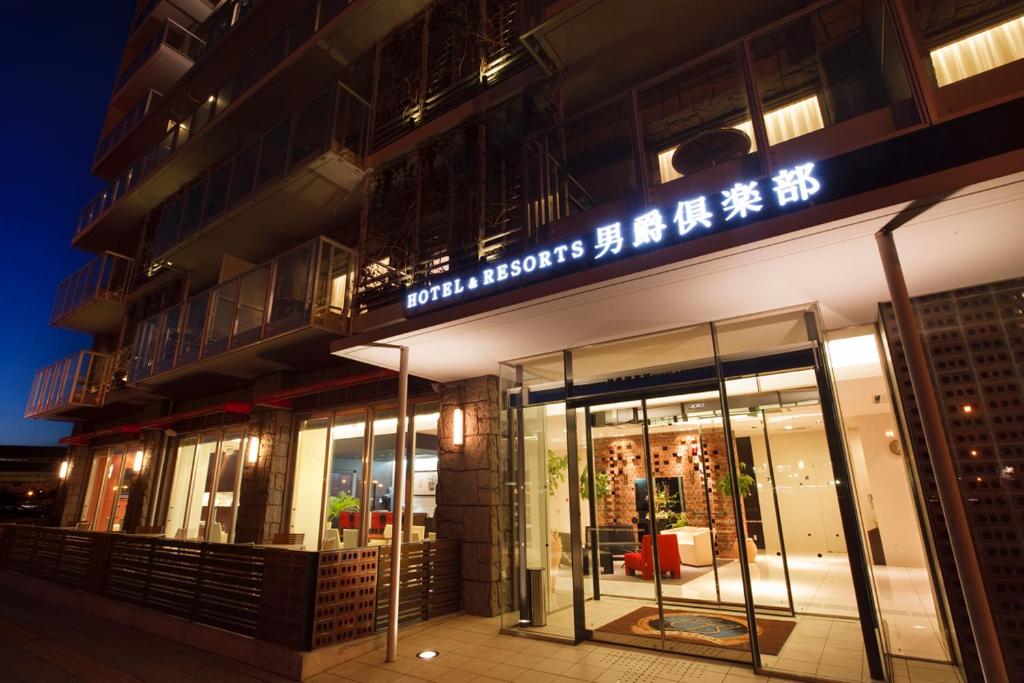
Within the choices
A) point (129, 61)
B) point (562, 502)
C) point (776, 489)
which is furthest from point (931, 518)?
point (129, 61)

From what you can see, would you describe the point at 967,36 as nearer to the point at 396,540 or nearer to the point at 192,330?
the point at 396,540

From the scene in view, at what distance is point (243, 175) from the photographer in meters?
10.2

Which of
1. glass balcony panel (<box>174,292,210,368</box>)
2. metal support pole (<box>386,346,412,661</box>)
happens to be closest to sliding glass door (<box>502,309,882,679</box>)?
metal support pole (<box>386,346,412,661</box>)

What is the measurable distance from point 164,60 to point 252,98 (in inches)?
354

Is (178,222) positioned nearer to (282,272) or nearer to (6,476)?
(282,272)

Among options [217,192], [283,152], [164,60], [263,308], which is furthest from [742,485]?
[164,60]

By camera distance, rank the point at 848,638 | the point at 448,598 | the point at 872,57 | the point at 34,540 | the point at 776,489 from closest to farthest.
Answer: the point at 872,57
the point at 848,638
the point at 776,489
the point at 448,598
the point at 34,540

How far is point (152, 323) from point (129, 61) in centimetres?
1498

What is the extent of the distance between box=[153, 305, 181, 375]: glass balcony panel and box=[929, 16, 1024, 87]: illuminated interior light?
43.2 feet

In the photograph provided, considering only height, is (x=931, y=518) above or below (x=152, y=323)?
below

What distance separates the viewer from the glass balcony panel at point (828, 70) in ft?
15.6

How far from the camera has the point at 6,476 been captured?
22.9 m

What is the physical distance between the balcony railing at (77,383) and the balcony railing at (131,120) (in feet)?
25.6

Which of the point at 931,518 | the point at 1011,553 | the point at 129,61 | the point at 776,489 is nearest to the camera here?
the point at 1011,553
